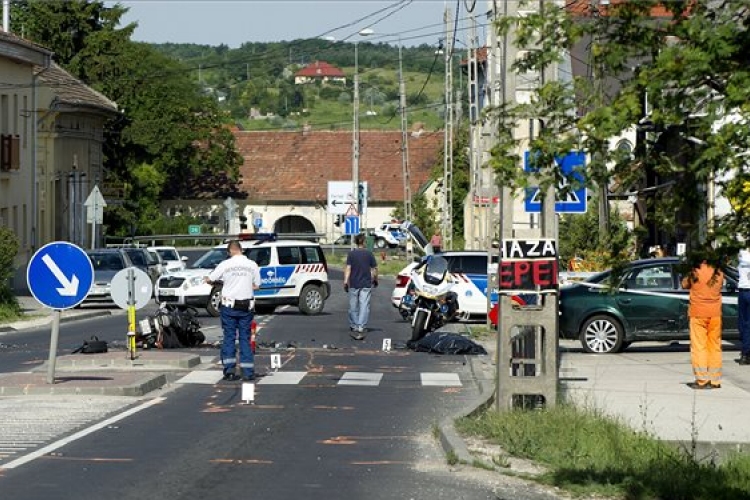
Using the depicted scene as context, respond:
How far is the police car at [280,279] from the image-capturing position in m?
38.9

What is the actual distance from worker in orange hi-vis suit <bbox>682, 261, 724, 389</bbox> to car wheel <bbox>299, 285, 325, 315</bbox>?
2056 centimetres

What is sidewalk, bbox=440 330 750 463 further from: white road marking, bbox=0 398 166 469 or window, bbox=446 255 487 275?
window, bbox=446 255 487 275

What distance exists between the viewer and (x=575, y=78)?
895 cm

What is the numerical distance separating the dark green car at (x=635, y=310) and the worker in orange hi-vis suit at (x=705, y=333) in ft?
18.4

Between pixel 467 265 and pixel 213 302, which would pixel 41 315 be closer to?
pixel 213 302

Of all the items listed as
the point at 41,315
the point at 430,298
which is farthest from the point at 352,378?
the point at 41,315

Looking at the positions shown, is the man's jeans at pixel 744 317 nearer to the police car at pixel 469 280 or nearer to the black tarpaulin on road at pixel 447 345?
the black tarpaulin on road at pixel 447 345

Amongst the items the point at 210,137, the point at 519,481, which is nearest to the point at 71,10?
the point at 210,137

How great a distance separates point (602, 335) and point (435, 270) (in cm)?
866

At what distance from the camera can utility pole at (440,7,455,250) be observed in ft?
199

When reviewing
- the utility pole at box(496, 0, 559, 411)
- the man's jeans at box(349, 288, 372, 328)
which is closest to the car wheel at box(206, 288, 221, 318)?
the man's jeans at box(349, 288, 372, 328)

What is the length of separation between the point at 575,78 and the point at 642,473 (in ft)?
14.9

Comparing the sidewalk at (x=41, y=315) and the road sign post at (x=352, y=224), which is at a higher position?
the road sign post at (x=352, y=224)

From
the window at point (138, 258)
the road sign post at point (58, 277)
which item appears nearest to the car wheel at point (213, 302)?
the window at point (138, 258)
